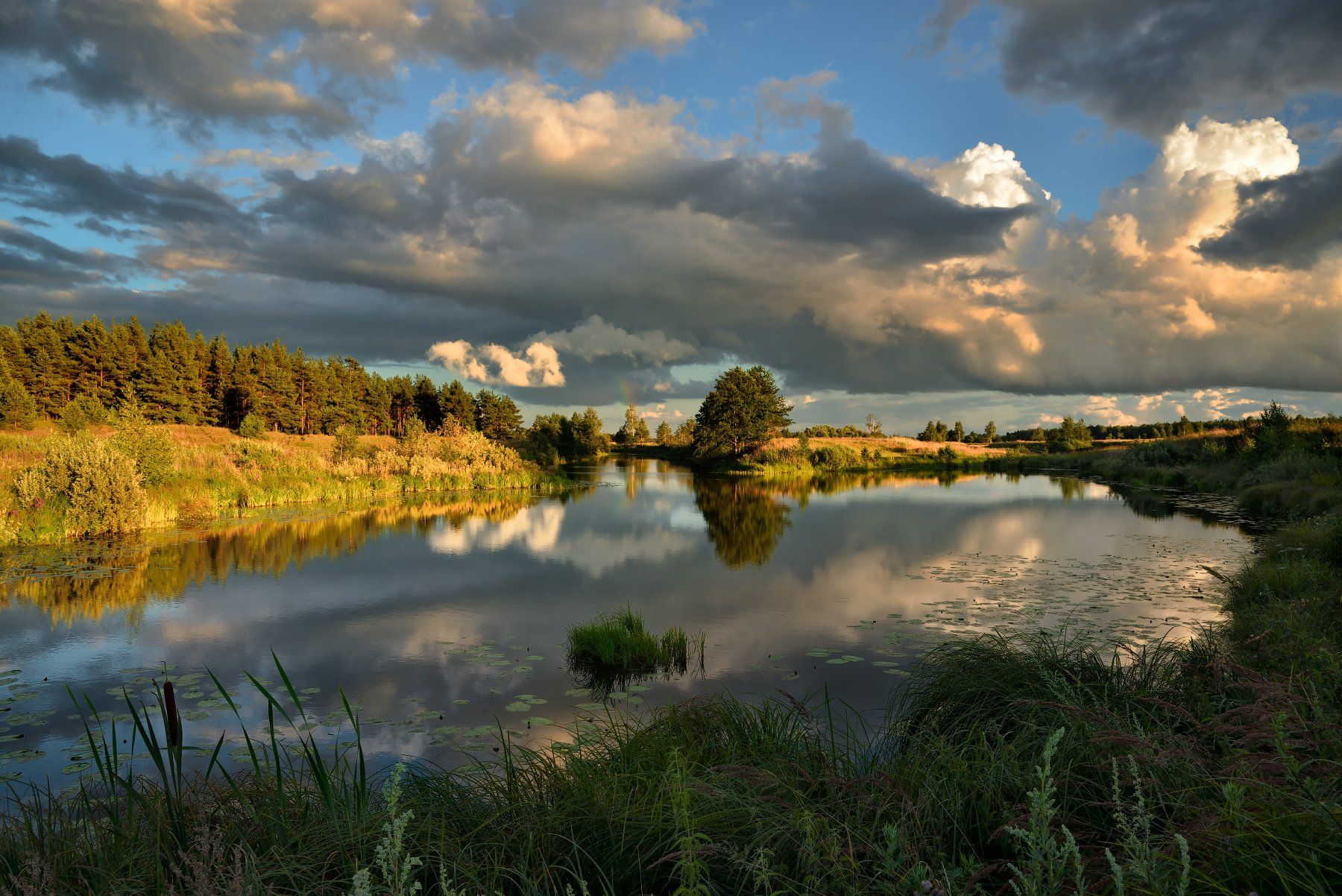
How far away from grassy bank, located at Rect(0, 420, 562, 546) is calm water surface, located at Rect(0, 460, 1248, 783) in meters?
1.95

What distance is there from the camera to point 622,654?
404 inches

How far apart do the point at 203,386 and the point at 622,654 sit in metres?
72.3

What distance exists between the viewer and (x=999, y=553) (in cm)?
1947

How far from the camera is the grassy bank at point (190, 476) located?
62.5 ft

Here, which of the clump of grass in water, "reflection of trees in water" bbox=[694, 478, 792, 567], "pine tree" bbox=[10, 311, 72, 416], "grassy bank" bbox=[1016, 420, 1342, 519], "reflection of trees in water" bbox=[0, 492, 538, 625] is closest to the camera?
the clump of grass in water

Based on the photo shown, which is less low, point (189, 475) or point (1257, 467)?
point (189, 475)

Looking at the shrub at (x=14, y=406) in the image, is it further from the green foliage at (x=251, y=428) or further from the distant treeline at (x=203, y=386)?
the green foliage at (x=251, y=428)

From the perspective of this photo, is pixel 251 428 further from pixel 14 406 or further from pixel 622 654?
pixel 622 654

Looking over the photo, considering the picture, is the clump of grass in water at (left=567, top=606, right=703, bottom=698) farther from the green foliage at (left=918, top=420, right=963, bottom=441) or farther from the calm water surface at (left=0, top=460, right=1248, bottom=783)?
the green foliage at (left=918, top=420, right=963, bottom=441)

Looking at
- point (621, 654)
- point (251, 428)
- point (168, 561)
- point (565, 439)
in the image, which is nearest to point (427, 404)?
point (565, 439)

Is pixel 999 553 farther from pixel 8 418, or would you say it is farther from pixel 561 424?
pixel 561 424

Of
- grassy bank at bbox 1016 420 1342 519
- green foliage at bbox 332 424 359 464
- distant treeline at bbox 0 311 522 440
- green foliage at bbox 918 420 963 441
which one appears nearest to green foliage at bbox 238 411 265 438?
distant treeline at bbox 0 311 522 440

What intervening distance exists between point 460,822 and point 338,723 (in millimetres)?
4200

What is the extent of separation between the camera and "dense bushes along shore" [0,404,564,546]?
19.1 meters
